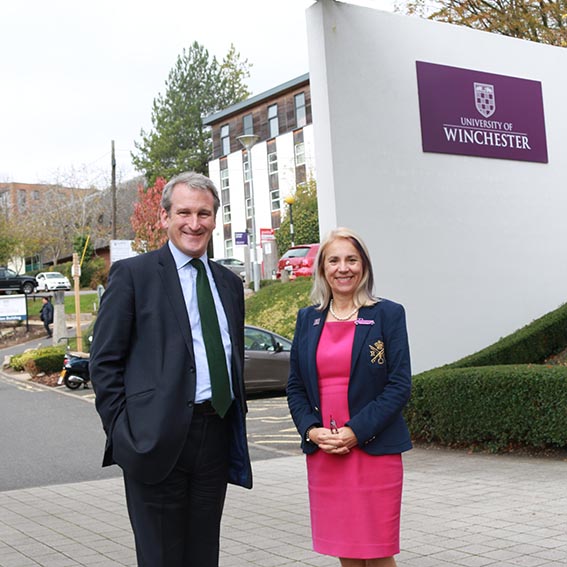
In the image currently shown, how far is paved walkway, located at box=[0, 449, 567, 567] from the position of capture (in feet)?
17.6

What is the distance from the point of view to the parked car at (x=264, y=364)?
1631cm

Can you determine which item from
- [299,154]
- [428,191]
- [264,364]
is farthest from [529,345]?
[299,154]

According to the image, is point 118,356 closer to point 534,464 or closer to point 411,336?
point 534,464

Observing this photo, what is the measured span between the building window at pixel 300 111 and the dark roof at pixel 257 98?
0.80 metres

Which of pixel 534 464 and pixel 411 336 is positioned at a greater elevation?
pixel 411 336

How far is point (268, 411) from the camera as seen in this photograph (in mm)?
14367

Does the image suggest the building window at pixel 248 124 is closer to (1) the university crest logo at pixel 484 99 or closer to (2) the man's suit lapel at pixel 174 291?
(1) the university crest logo at pixel 484 99

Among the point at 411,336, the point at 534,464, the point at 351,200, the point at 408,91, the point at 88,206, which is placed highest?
the point at 88,206

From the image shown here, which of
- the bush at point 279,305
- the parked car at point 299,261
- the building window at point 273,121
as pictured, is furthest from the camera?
the building window at point 273,121

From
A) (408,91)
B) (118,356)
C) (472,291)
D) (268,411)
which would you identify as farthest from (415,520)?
(268,411)

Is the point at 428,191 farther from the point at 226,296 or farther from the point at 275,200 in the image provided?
the point at 275,200

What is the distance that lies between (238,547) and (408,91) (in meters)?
7.40

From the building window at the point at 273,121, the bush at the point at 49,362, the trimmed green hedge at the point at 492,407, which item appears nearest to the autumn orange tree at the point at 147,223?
the building window at the point at 273,121

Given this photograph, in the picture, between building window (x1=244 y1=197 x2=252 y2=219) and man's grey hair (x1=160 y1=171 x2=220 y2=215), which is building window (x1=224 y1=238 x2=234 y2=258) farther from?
man's grey hair (x1=160 y1=171 x2=220 y2=215)
